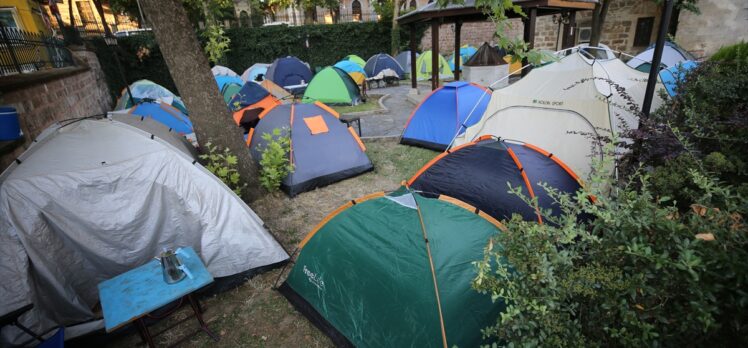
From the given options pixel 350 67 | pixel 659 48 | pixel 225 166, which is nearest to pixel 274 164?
pixel 225 166

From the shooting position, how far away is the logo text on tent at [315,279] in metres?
2.84

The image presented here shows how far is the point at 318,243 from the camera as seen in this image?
115 inches

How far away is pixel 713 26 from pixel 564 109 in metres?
10.8

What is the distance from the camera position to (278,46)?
699 inches

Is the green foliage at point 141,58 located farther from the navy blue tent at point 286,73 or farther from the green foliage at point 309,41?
the navy blue tent at point 286,73

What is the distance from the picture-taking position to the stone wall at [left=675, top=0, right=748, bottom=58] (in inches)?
400

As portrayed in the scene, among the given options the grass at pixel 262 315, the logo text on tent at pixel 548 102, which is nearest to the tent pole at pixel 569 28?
the logo text on tent at pixel 548 102

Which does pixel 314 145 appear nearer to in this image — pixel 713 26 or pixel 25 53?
pixel 25 53

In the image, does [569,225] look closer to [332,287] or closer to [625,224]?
[625,224]

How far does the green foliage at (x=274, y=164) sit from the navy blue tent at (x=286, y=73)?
9255mm

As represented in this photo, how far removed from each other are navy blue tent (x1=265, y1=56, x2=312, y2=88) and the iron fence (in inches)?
274

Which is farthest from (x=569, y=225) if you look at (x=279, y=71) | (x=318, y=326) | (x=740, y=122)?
(x=279, y=71)

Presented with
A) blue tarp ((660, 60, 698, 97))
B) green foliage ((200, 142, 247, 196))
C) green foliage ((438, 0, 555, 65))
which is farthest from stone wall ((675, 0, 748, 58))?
green foliage ((200, 142, 247, 196))

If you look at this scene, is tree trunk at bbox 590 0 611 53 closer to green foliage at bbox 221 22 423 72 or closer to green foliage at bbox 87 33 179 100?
green foliage at bbox 221 22 423 72
